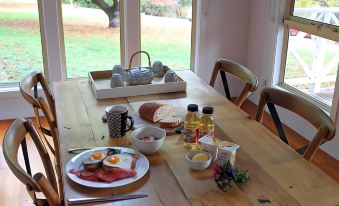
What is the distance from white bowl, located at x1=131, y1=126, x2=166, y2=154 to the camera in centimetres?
139

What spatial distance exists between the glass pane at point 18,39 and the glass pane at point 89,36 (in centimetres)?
26

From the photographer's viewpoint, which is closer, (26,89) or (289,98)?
(289,98)

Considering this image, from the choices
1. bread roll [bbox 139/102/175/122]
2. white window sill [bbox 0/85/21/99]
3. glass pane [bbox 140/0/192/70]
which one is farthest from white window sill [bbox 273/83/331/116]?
white window sill [bbox 0/85/21/99]

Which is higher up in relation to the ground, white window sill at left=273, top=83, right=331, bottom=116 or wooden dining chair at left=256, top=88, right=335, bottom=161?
wooden dining chair at left=256, top=88, right=335, bottom=161

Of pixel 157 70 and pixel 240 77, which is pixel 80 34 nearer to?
pixel 157 70

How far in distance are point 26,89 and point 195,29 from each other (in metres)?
2.21

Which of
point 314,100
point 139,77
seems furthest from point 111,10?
point 314,100

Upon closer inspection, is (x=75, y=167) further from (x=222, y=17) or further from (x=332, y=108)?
(x=222, y=17)

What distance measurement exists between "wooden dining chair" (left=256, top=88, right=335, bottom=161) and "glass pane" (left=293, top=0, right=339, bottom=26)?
1.37m

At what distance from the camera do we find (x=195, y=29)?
3.77 meters

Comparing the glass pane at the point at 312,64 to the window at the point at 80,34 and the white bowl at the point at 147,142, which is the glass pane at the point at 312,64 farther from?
the white bowl at the point at 147,142

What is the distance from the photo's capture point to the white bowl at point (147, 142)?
54.9 inches

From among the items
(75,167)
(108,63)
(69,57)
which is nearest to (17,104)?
(69,57)

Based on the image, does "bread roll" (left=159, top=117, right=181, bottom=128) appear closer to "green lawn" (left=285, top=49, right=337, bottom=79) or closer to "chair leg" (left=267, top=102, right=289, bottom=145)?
"chair leg" (left=267, top=102, right=289, bottom=145)
